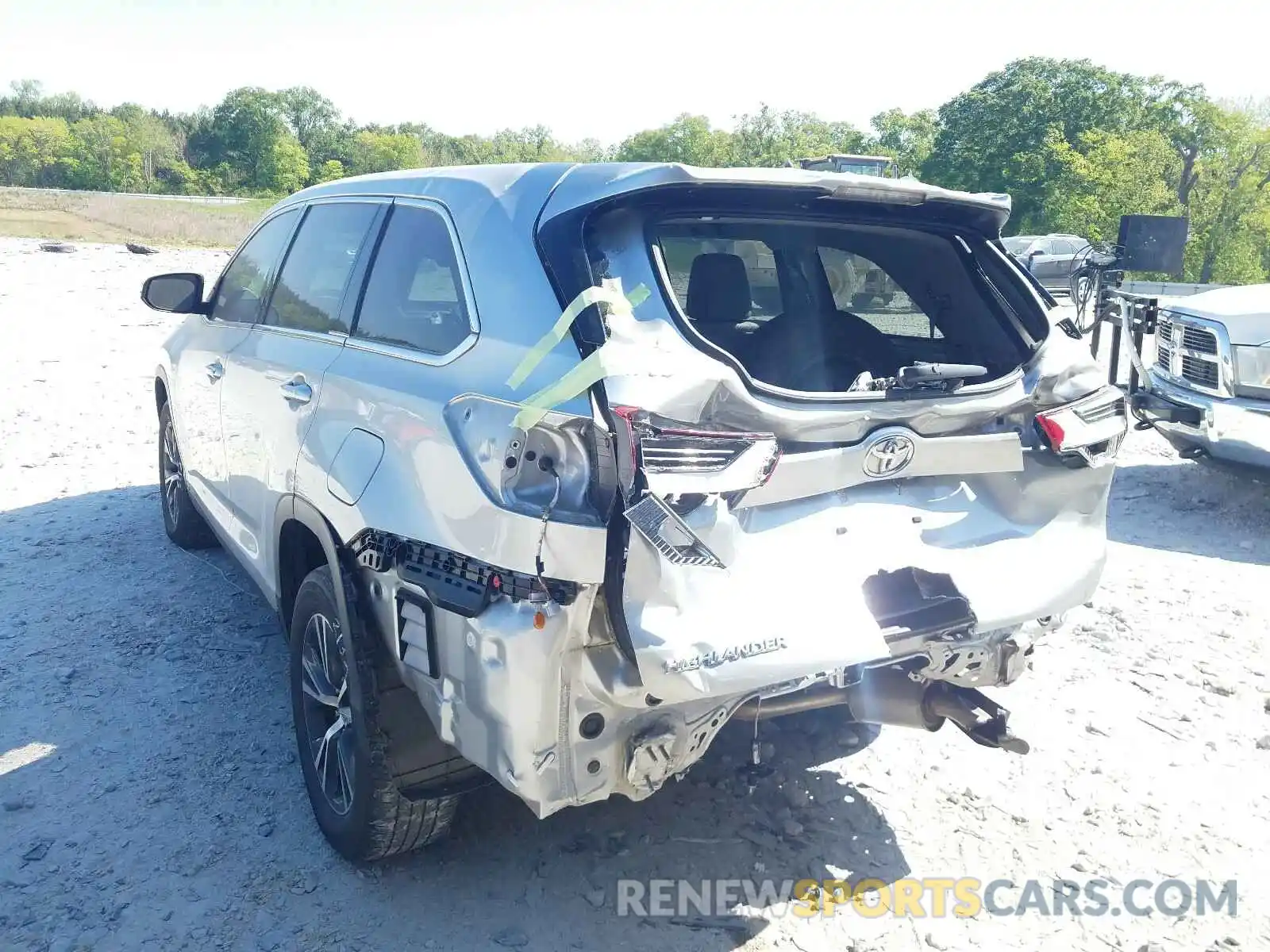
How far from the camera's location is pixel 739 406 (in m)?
2.32

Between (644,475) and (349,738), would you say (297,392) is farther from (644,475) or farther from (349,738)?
(644,475)

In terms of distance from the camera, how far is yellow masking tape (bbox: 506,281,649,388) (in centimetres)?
228

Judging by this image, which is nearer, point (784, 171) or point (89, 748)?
point (784, 171)

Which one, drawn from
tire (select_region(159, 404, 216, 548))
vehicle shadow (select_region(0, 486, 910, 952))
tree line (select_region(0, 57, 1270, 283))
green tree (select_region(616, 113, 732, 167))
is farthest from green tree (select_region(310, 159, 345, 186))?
vehicle shadow (select_region(0, 486, 910, 952))

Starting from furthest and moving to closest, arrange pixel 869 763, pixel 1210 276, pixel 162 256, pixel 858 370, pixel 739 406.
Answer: pixel 1210 276
pixel 162 256
pixel 869 763
pixel 858 370
pixel 739 406

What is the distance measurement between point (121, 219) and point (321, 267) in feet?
121

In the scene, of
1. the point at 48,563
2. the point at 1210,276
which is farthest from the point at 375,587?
the point at 1210,276

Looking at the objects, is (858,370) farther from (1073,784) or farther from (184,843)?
(184,843)

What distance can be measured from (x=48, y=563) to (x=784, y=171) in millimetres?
4792

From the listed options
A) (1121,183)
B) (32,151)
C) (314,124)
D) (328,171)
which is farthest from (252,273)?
(314,124)

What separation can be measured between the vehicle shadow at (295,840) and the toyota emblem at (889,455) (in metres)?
0.82

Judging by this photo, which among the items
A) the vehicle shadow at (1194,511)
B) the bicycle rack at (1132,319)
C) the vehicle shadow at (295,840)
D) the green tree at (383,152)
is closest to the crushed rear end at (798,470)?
the vehicle shadow at (295,840)

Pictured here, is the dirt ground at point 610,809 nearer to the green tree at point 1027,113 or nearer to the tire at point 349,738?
the tire at point 349,738

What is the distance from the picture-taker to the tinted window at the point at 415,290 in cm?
267
